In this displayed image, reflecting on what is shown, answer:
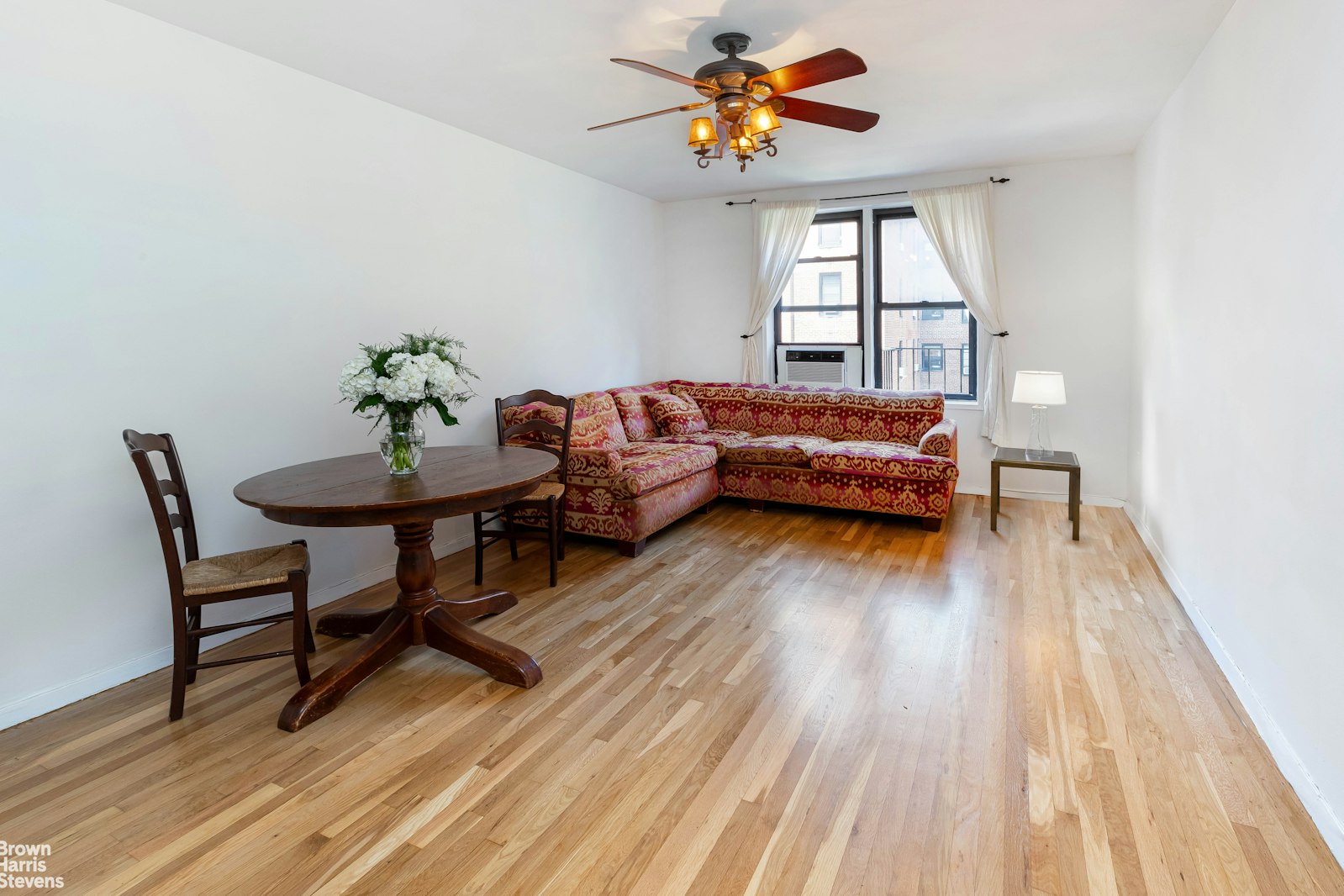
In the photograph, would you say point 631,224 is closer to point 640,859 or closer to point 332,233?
point 332,233

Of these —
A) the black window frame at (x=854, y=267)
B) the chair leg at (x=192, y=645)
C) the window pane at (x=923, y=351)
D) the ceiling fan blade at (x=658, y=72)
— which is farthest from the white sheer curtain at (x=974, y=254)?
the chair leg at (x=192, y=645)

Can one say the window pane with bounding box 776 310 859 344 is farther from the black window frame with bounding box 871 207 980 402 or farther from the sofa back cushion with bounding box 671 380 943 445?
the sofa back cushion with bounding box 671 380 943 445

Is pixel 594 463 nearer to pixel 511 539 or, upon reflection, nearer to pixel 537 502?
pixel 537 502

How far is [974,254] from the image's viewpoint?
528 cm

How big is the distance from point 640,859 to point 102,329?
2677 mm

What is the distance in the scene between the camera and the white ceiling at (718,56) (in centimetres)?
262

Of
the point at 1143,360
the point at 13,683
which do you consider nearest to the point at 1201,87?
the point at 1143,360

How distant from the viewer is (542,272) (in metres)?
4.86

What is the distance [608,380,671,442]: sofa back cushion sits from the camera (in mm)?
5234

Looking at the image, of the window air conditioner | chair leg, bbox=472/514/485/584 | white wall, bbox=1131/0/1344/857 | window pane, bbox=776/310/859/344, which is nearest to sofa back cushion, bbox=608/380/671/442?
the window air conditioner

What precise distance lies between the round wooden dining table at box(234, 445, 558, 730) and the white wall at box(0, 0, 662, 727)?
1.89 feet

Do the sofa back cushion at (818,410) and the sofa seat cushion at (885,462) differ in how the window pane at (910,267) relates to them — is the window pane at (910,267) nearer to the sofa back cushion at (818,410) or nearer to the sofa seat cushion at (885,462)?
the sofa back cushion at (818,410)

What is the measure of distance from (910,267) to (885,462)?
2.03 m

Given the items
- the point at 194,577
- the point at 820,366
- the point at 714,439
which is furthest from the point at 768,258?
the point at 194,577
